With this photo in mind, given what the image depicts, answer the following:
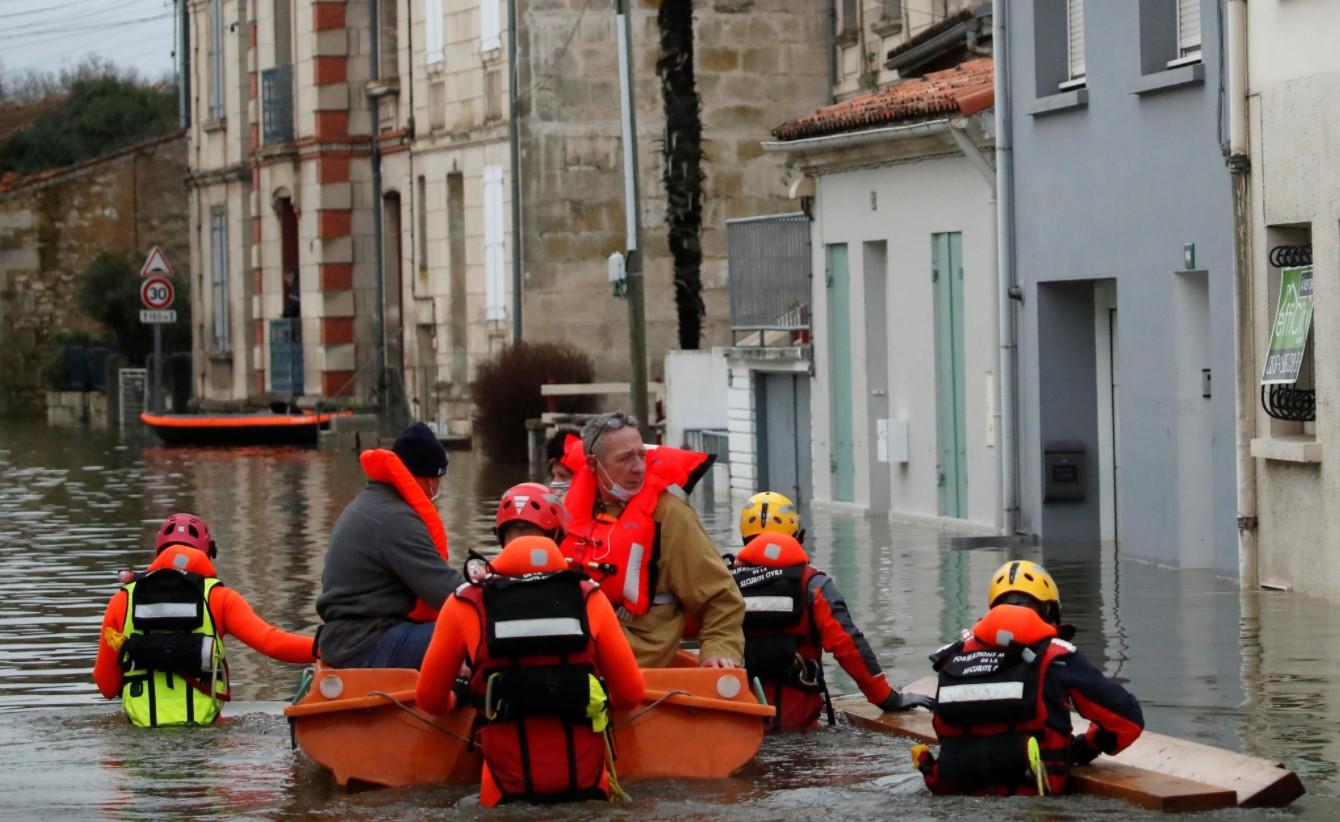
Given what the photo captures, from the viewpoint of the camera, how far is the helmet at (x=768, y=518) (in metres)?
12.3

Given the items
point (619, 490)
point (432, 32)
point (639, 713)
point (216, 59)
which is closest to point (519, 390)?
point (432, 32)

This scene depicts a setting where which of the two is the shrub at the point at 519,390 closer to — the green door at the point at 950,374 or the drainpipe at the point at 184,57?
the green door at the point at 950,374

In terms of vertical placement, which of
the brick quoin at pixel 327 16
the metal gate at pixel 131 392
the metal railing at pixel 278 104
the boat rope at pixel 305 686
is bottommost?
the boat rope at pixel 305 686

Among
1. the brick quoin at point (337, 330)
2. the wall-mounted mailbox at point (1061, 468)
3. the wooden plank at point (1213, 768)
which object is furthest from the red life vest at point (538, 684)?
the brick quoin at point (337, 330)

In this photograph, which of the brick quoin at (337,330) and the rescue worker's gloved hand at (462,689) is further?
the brick quoin at (337,330)

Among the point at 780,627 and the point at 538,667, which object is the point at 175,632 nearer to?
the point at 780,627

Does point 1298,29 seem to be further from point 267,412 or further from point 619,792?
point 267,412

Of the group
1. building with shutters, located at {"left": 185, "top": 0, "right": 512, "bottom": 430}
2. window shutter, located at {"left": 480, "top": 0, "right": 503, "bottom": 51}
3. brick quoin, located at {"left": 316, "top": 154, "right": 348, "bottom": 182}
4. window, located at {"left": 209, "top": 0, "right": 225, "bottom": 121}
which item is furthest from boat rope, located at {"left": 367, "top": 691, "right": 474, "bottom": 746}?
window, located at {"left": 209, "top": 0, "right": 225, "bottom": 121}

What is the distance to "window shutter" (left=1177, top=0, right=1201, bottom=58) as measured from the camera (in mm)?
19828

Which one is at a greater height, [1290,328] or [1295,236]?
[1295,236]

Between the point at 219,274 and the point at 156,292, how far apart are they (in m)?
5.58

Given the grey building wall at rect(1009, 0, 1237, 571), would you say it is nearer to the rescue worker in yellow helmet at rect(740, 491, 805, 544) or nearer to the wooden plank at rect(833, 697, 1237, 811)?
the rescue worker in yellow helmet at rect(740, 491, 805, 544)

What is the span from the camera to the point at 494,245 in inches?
1719

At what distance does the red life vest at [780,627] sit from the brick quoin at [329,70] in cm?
4063
